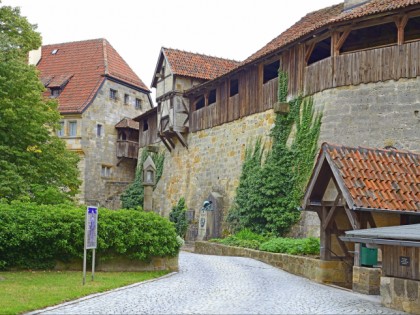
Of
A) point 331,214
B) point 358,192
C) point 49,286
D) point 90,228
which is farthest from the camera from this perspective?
point 331,214

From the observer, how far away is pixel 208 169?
111ft

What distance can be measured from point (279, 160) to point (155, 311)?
52.5 ft

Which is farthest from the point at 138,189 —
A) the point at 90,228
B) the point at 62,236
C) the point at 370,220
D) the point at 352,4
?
the point at 370,220

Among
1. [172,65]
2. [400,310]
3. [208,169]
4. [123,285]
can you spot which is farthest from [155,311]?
[172,65]

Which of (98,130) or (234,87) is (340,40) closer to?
(234,87)

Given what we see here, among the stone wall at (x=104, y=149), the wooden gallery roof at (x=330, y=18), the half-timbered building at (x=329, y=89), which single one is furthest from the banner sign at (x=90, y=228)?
the stone wall at (x=104, y=149)

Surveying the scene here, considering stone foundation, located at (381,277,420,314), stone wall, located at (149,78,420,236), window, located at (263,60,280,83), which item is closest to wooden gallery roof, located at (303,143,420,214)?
stone foundation, located at (381,277,420,314)

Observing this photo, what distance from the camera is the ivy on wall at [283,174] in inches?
968

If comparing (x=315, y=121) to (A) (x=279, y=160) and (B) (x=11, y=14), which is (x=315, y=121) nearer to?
(A) (x=279, y=160)

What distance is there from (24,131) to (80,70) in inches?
928

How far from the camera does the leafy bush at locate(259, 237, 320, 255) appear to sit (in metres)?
18.8

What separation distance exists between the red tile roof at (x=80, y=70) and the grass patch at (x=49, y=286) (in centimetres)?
2836

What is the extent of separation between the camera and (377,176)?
14.8 metres

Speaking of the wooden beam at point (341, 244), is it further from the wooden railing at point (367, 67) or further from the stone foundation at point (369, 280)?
the wooden railing at point (367, 67)
